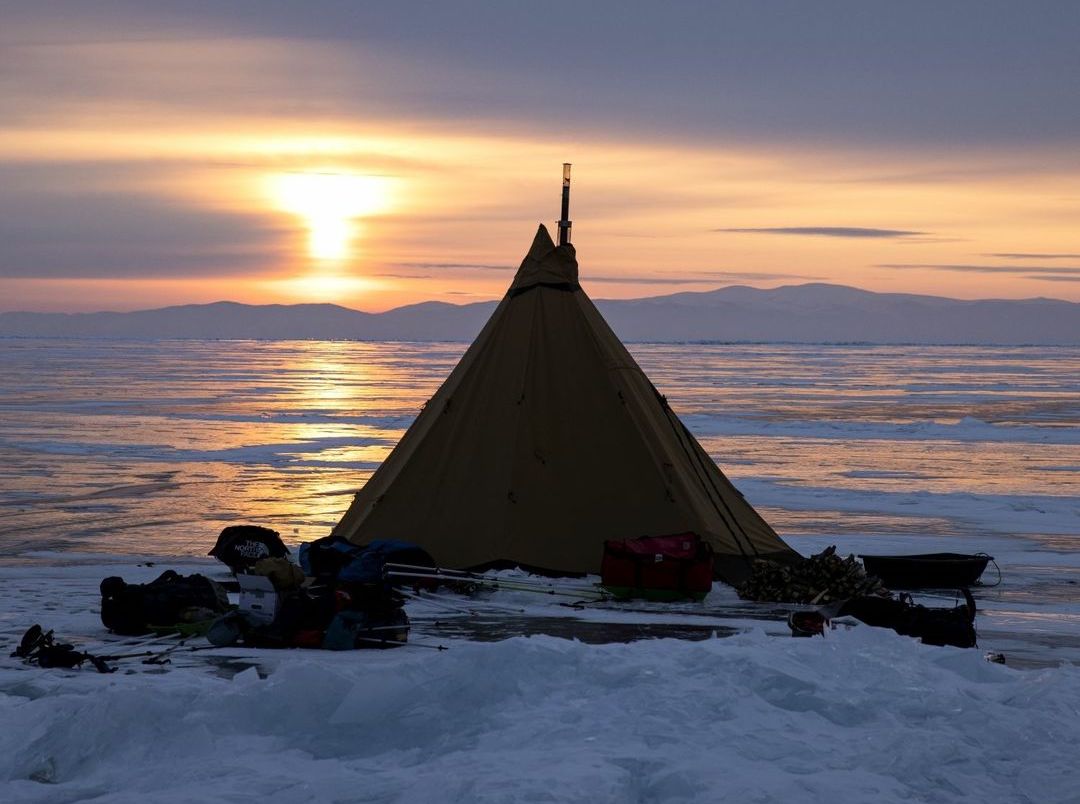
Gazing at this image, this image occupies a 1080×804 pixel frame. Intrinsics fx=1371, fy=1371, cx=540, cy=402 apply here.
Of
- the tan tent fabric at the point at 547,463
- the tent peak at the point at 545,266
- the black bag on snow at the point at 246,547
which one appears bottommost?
the black bag on snow at the point at 246,547

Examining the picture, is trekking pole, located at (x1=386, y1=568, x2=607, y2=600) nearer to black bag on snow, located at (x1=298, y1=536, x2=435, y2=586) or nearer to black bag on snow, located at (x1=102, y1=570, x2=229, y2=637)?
black bag on snow, located at (x1=298, y1=536, x2=435, y2=586)

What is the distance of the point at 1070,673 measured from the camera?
28.8 ft

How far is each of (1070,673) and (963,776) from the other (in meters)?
1.95

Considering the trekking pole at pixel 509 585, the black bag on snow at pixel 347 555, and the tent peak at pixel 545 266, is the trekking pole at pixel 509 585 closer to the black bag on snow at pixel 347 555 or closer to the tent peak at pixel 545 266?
the black bag on snow at pixel 347 555

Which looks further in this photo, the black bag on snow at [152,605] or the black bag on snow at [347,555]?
the black bag on snow at [347,555]

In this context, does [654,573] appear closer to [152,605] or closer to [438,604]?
[438,604]

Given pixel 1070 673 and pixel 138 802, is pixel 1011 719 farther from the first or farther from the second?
pixel 138 802

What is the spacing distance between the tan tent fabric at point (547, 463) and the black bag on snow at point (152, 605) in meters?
2.99

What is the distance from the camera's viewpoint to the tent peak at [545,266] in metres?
15.2

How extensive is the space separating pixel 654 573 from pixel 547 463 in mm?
Result: 1866

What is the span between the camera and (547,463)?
46.9 feet

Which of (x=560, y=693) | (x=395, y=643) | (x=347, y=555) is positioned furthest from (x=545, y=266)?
(x=560, y=693)

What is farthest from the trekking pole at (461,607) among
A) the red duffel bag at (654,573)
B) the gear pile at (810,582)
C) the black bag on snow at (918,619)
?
the black bag on snow at (918,619)

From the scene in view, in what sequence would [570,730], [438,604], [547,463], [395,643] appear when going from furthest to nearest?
[547,463]
[438,604]
[395,643]
[570,730]
